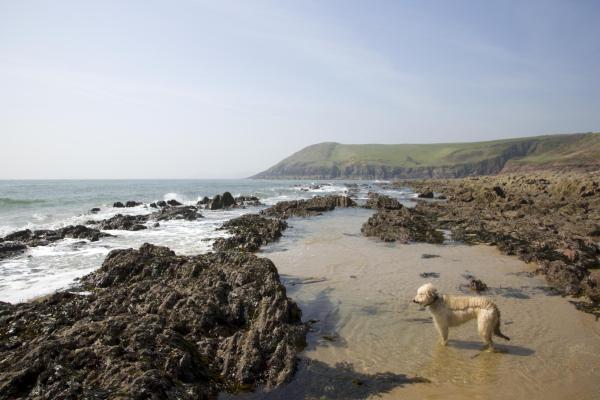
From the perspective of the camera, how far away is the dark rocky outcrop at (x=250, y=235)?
57.1 feet

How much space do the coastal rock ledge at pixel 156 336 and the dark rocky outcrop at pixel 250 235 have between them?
612 centimetres

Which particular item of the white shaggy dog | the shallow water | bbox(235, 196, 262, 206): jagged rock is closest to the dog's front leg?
the white shaggy dog

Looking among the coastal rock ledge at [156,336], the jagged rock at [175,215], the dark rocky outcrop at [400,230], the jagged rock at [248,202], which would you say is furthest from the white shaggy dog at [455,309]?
the jagged rock at [248,202]

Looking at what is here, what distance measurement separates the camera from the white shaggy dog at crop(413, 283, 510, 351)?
7082 millimetres

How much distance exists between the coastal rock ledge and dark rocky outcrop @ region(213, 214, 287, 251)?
20.1ft

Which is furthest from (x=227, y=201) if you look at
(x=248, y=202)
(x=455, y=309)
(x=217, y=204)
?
(x=455, y=309)

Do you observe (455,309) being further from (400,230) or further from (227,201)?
(227,201)

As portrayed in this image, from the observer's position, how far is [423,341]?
7.55 m

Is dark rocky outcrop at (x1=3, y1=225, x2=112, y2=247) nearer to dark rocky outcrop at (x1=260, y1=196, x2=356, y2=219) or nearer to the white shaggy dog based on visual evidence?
dark rocky outcrop at (x1=260, y1=196, x2=356, y2=219)

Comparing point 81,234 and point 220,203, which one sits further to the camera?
point 220,203

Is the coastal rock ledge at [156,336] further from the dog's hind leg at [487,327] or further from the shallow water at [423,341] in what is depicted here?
the dog's hind leg at [487,327]

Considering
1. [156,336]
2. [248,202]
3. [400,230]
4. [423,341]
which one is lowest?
[423,341]

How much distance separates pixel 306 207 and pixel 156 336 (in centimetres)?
2811

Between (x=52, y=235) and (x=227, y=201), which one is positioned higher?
(x=227, y=201)
